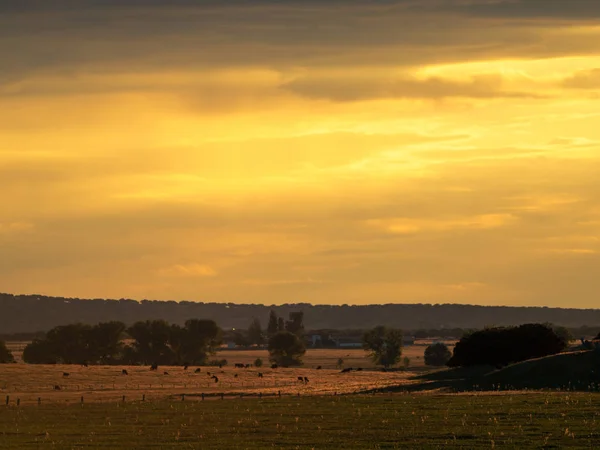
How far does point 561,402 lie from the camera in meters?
82.4

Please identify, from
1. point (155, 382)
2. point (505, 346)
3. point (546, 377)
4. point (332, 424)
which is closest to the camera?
point (332, 424)

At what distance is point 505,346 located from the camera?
139 metres

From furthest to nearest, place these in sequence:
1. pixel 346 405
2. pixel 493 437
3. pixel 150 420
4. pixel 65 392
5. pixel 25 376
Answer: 1. pixel 25 376
2. pixel 65 392
3. pixel 346 405
4. pixel 150 420
5. pixel 493 437

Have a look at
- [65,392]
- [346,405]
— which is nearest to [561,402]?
[346,405]

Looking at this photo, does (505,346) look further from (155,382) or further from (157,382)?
(155,382)

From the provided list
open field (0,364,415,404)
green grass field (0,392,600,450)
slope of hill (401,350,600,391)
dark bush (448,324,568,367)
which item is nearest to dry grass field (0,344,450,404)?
open field (0,364,415,404)

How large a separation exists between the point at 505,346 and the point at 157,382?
1974 inches

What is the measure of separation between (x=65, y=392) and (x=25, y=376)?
26.0 metres

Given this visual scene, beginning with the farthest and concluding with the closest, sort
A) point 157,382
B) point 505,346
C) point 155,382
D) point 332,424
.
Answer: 1. point 157,382
2. point 155,382
3. point 505,346
4. point 332,424

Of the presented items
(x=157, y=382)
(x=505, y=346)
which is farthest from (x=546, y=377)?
(x=157, y=382)

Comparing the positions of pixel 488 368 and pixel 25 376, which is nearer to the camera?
pixel 488 368

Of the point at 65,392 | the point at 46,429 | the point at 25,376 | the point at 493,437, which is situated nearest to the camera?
the point at 493,437

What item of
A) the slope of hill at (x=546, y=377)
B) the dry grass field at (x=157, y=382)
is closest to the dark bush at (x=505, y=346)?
the dry grass field at (x=157, y=382)

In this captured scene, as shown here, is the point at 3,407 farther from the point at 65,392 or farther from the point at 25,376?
the point at 25,376
